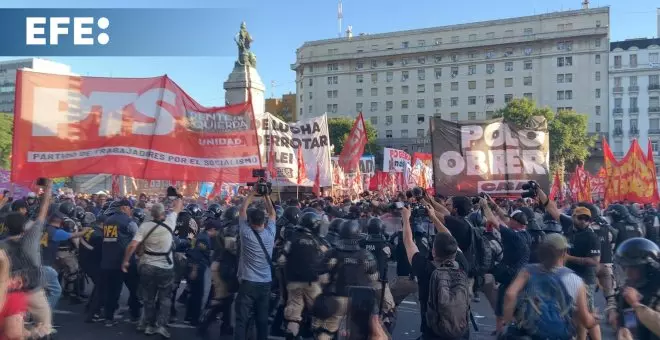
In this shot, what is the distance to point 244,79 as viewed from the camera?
39.0 metres

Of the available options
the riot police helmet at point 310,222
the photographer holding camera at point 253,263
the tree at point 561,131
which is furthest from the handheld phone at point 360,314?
the tree at point 561,131

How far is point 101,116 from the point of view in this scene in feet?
31.7

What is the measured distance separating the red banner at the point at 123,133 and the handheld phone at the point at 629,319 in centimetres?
765

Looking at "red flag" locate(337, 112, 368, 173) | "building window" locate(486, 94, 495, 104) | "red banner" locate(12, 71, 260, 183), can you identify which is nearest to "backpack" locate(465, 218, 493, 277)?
"red banner" locate(12, 71, 260, 183)

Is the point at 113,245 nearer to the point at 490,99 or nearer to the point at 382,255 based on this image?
the point at 382,255

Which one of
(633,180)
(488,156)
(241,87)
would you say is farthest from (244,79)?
(488,156)

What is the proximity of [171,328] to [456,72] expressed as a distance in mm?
72220

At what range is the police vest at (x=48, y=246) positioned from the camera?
8.35 m

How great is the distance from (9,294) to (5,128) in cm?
6304

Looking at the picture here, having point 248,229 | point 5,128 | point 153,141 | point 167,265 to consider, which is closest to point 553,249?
point 248,229

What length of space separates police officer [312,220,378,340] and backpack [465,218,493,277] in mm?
1549

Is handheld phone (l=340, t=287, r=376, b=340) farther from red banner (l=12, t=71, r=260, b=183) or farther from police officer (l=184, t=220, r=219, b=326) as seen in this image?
red banner (l=12, t=71, r=260, b=183)

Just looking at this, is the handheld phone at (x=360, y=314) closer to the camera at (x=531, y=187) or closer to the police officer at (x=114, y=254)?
the camera at (x=531, y=187)

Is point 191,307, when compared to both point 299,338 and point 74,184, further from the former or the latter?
point 74,184
